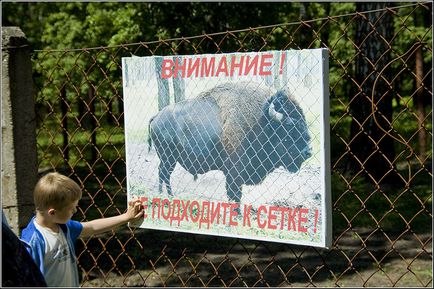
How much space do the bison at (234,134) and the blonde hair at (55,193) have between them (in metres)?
0.54

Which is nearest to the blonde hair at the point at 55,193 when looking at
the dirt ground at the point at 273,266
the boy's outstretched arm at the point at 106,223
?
the boy's outstretched arm at the point at 106,223

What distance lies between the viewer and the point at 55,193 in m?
3.04

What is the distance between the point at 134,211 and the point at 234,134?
2.32ft

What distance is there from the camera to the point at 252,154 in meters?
3.12

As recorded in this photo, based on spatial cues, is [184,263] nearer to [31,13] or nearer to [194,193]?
[194,193]

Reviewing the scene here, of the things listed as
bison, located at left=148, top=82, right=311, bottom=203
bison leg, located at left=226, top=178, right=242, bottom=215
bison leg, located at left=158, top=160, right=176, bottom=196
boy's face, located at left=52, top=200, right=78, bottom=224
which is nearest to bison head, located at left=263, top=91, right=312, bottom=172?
bison, located at left=148, top=82, right=311, bottom=203

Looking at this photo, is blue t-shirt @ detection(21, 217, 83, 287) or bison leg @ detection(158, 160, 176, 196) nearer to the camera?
blue t-shirt @ detection(21, 217, 83, 287)

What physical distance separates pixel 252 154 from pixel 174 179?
0.48m

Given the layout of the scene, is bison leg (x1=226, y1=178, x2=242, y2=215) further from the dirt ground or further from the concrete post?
the dirt ground

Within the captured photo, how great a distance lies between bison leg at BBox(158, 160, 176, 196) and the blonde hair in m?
0.50

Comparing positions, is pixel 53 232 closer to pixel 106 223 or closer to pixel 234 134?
pixel 106 223

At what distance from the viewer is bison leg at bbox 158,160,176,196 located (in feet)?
11.2

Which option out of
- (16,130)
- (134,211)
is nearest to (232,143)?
(134,211)

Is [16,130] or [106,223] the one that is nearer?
[106,223]
